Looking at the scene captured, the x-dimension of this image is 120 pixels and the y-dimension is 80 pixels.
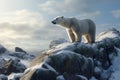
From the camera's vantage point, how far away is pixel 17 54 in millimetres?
54750

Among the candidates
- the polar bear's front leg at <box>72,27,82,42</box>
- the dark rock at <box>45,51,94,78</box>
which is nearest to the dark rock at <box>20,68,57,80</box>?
the dark rock at <box>45,51,94,78</box>

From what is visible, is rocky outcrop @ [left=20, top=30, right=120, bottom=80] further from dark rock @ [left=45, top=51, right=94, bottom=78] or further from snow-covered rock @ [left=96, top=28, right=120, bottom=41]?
snow-covered rock @ [left=96, top=28, right=120, bottom=41]

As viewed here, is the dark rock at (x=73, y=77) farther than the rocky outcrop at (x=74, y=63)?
Yes

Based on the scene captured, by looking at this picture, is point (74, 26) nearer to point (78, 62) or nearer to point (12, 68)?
point (78, 62)

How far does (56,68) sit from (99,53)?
6.23 meters

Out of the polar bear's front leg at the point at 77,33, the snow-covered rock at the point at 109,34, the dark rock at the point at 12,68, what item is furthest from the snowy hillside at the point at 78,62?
the dark rock at the point at 12,68

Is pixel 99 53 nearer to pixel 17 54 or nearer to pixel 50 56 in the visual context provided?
pixel 50 56

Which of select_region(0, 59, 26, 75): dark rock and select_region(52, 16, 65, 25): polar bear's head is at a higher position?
select_region(52, 16, 65, 25): polar bear's head

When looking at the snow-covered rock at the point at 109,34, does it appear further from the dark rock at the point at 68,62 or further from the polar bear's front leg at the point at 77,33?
the dark rock at the point at 68,62

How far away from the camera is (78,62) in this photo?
2592 cm

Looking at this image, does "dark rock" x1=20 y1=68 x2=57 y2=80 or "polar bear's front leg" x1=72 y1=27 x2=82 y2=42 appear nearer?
"dark rock" x1=20 y1=68 x2=57 y2=80

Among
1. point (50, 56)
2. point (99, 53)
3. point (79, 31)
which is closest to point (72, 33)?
point (79, 31)

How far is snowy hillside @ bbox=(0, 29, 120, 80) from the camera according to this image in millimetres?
24328

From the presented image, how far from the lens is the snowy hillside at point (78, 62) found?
79.8ft
